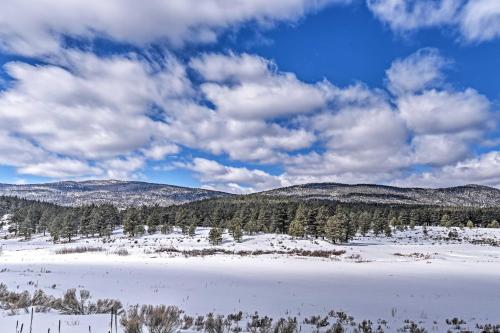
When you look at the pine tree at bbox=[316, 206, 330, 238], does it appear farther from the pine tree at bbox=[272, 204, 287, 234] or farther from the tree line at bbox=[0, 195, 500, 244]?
the pine tree at bbox=[272, 204, 287, 234]

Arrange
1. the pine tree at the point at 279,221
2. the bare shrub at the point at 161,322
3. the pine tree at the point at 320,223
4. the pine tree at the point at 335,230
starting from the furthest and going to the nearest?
the pine tree at the point at 279,221 < the pine tree at the point at 320,223 < the pine tree at the point at 335,230 < the bare shrub at the point at 161,322

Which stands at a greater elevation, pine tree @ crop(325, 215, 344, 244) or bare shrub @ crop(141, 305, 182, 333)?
pine tree @ crop(325, 215, 344, 244)

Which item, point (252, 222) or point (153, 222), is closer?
point (252, 222)

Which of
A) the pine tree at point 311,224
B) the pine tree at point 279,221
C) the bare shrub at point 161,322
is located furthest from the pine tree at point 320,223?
the bare shrub at point 161,322

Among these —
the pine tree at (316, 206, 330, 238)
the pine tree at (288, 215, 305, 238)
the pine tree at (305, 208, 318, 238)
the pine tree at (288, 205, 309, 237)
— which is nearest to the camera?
the pine tree at (288, 215, 305, 238)

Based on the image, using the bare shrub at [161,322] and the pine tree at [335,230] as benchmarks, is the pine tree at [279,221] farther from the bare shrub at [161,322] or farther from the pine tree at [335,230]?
the bare shrub at [161,322]

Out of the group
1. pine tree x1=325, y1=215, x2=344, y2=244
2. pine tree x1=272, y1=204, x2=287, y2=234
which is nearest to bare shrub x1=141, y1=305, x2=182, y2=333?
pine tree x1=325, y1=215, x2=344, y2=244

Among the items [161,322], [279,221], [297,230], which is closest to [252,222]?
[279,221]

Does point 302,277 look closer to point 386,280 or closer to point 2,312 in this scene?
point 386,280

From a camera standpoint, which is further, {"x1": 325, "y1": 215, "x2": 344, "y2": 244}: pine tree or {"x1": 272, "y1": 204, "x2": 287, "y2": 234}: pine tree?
{"x1": 272, "y1": 204, "x2": 287, "y2": 234}: pine tree

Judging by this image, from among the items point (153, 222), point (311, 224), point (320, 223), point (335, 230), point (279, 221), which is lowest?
point (335, 230)

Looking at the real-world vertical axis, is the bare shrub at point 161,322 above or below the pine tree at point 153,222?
below

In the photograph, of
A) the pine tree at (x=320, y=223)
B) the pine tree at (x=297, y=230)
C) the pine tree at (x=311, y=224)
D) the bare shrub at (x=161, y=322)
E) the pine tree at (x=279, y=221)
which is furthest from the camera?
the pine tree at (x=279, y=221)

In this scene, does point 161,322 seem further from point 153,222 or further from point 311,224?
point 153,222
